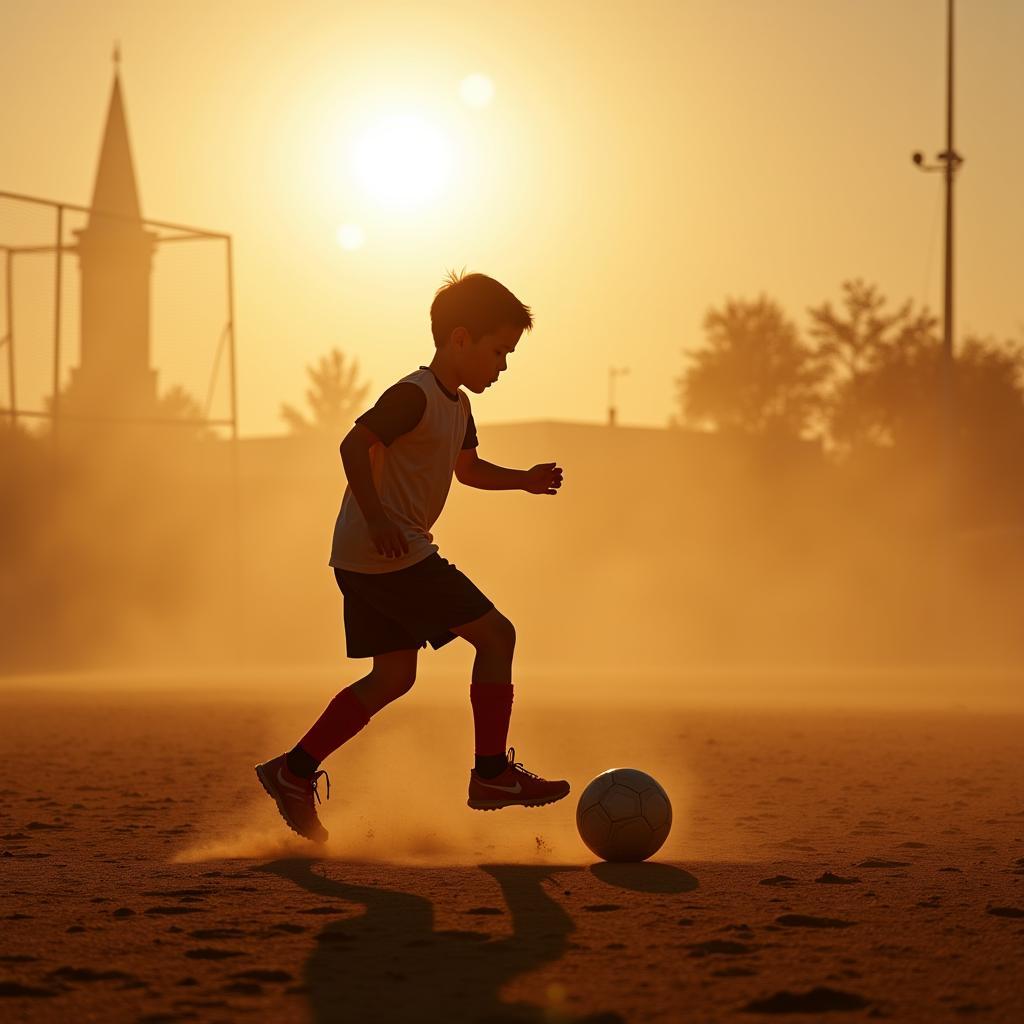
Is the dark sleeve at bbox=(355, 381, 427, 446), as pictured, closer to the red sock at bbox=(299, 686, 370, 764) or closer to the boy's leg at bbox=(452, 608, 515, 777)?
the boy's leg at bbox=(452, 608, 515, 777)

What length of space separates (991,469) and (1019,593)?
102 ft

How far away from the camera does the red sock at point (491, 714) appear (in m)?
6.01

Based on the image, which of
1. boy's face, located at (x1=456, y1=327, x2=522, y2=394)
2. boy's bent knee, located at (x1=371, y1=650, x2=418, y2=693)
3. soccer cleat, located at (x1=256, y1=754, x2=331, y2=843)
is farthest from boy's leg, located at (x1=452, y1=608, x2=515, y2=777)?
boy's face, located at (x1=456, y1=327, x2=522, y2=394)

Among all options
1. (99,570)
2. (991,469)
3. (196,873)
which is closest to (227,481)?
(99,570)

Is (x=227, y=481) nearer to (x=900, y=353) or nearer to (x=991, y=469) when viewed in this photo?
(x=991, y=469)

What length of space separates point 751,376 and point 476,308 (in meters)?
71.9

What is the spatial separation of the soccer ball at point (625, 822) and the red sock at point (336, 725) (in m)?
0.85

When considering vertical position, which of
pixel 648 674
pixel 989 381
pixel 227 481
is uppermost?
pixel 989 381

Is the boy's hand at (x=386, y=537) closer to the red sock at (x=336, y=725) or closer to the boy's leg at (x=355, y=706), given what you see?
the boy's leg at (x=355, y=706)

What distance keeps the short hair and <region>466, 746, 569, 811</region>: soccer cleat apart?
1.48 metres

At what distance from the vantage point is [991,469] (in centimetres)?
6241

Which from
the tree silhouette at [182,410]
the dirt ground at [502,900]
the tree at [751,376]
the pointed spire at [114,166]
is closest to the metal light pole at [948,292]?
the tree silhouette at [182,410]

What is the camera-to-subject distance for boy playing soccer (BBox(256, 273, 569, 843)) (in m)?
5.91

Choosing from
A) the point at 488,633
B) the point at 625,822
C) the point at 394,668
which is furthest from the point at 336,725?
the point at 625,822
